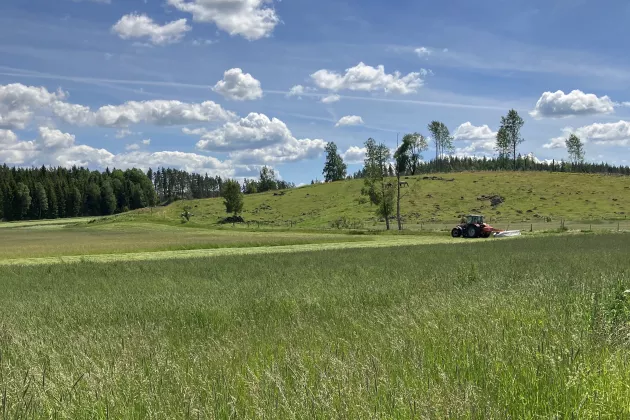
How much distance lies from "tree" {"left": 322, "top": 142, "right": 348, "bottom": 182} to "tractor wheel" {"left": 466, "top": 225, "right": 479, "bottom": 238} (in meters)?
135

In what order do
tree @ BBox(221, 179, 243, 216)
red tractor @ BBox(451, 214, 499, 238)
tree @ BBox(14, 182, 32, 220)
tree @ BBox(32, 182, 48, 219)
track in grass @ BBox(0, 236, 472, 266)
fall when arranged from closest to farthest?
track in grass @ BBox(0, 236, 472, 266), red tractor @ BBox(451, 214, 499, 238), tree @ BBox(221, 179, 243, 216), tree @ BBox(14, 182, 32, 220), tree @ BBox(32, 182, 48, 219)

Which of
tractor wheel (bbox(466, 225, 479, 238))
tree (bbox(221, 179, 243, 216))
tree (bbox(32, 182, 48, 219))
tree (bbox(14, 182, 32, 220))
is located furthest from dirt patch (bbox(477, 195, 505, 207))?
tree (bbox(14, 182, 32, 220))

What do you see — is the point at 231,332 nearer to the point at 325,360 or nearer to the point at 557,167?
the point at 325,360

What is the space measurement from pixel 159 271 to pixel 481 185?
107 m

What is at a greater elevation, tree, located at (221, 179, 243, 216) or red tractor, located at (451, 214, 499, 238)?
tree, located at (221, 179, 243, 216)

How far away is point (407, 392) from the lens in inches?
175

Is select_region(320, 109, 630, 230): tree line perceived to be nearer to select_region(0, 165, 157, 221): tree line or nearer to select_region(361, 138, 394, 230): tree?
select_region(361, 138, 394, 230): tree

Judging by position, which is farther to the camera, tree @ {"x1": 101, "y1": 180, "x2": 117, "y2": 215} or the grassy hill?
tree @ {"x1": 101, "y1": 180, "x2": 117, "y2": 215}

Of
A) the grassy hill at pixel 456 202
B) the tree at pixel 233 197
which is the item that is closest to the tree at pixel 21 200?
the grassy hill at pixel 456 202

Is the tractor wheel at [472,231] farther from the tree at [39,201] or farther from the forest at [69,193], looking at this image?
the tree at [39,201]

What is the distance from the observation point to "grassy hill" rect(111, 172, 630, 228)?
91625mm

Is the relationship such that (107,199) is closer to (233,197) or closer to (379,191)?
(233,197)

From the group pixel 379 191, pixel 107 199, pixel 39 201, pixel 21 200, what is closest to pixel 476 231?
pixel 379 191

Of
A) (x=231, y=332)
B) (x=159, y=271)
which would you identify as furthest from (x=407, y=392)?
(x=159, y=271)
